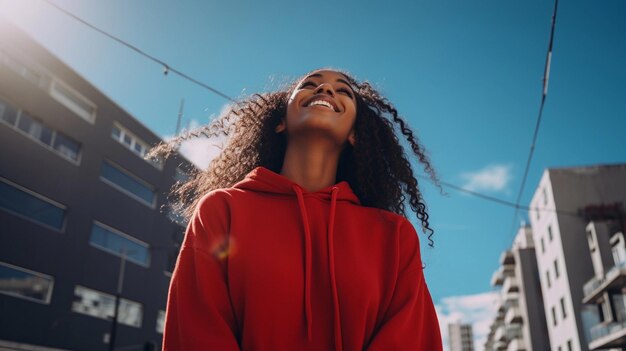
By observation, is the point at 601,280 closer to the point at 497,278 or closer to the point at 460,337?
the point at 497,278

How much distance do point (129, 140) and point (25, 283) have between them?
36.4ft

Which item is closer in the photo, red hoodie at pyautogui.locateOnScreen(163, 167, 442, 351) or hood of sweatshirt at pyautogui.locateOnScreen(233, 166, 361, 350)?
red hoodie at pyautogui.locateOnScreen(163, 167, 442, 351)

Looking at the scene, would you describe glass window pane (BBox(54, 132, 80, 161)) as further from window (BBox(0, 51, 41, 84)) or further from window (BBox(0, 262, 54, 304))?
window (BBox(0, 262, 54, 304))

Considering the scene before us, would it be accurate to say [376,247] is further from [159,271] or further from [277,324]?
[159,271]

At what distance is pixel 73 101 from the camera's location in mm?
26172

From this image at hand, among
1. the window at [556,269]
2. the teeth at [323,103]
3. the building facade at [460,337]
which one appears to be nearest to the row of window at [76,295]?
the teeth at [323,103]

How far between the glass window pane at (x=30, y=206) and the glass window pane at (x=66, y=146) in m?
2.69

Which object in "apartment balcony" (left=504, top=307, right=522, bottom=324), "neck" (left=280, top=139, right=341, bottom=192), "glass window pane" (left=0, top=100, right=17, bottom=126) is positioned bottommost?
"neck" (left=280, top=139, right=341, bottom=192)

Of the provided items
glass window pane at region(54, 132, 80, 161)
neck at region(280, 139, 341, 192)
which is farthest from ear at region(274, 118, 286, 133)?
glass window pane at region(54, 132, 80, 161)

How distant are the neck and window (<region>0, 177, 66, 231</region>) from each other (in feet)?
72.4

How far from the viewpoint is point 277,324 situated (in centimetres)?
177

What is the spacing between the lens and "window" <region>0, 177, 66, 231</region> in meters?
21.2

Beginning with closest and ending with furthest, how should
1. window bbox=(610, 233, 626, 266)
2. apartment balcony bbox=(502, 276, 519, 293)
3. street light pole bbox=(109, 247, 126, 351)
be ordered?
street light pole bbox=(109, 247, 126, 351) < window bbox=(610, 233, 626, 266) < apartment balcony bbox=(502, 276, 519, 293)

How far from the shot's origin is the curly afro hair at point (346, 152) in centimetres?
263
